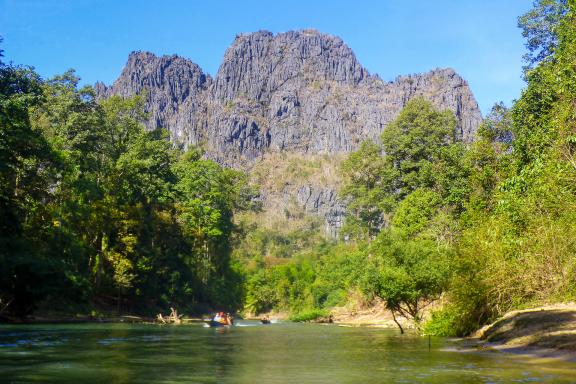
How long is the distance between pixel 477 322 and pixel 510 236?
527cm

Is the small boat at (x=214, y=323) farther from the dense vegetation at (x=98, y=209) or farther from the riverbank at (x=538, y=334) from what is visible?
the riverbank at (x=538, y=334)

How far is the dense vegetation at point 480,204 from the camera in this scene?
28688 millimetres

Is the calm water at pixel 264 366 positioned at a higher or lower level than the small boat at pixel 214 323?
higher

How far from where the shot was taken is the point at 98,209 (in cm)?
6625

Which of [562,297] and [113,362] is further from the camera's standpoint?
[562,297]

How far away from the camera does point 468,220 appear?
45375mm

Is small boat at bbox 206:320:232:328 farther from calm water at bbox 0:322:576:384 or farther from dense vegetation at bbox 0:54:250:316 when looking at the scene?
calm water at bbox 0:322:576:384

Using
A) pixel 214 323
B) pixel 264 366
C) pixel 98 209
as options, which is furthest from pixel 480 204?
pixel 98 209

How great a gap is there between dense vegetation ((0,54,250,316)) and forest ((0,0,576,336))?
0.19 metres

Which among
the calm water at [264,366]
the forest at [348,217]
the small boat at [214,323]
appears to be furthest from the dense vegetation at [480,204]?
the small boat at [214,323]

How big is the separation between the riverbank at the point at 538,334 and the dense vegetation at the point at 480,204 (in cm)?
259

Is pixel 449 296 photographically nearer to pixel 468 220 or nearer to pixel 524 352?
pixel 524 352

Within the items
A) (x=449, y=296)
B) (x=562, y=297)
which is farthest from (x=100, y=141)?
(x=562, y=297)

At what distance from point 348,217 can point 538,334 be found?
7628 cm
